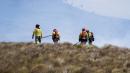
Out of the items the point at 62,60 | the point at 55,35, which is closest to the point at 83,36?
the point at 55,35

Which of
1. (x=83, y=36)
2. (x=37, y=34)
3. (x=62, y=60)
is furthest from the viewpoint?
(x=37, y=34)

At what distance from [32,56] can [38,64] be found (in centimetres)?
312

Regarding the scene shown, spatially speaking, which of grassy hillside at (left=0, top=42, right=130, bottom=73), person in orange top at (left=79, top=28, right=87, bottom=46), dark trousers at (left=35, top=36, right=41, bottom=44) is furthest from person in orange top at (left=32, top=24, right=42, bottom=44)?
person in orange top at (left=79, top=28, right=87, bottom=46)

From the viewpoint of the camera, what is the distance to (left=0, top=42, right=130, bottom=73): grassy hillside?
91.2 ft

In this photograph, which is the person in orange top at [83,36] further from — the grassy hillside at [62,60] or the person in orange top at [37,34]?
the person in orange top at [37,34]

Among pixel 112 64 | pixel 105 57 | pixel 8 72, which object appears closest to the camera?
pixel 8 72

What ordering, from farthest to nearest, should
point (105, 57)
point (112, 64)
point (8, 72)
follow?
1. point (105, 57)
2. point (112, 64)
3. point (8, 72)

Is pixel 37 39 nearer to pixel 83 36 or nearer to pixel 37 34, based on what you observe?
pixel 37 34

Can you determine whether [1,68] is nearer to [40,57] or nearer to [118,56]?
[40,57]

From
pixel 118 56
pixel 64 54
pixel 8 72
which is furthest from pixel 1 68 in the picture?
pixel 118 56

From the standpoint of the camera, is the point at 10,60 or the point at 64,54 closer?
the point at 10,60

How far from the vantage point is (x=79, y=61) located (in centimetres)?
3084

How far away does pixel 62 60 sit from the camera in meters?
30.3

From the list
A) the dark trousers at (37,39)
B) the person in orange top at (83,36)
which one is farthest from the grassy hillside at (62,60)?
the dark trousers at (37,39)
